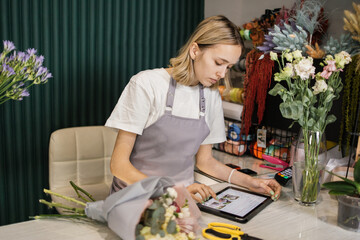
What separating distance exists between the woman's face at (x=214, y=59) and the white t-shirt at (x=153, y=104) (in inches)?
5.9

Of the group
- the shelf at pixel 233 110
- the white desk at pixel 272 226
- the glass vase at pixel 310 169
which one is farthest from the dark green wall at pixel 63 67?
the glass vase at pixel 310 169

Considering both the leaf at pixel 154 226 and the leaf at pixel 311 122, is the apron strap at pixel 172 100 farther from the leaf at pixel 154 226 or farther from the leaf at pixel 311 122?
the leaf at pixel 154 226

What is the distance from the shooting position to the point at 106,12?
253 cm

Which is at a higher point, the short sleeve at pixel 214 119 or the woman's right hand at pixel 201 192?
the short sleeve at pixel 214 119

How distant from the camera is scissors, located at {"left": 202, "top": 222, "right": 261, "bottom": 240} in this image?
1158 mm

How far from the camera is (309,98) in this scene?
1.44 metres

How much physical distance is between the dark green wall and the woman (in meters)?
0.93

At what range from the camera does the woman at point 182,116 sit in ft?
5.10

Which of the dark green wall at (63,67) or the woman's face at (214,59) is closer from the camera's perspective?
the woman's face at (214,59)

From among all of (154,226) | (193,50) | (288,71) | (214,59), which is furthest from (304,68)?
(154,226)

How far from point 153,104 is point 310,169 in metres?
0.69

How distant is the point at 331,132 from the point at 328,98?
1.94ft

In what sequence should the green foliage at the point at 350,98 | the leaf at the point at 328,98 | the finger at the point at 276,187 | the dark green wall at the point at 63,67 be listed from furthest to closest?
the dark green wall at the point at 63,67, the green foliage at the point at 350,98, the finger at the point at 276,187, the leaf at the point at 328,98

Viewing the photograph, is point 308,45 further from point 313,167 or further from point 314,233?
point 314,233
